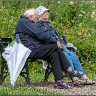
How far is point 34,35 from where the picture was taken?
10172 mm

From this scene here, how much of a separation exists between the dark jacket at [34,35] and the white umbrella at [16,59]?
0.16 m

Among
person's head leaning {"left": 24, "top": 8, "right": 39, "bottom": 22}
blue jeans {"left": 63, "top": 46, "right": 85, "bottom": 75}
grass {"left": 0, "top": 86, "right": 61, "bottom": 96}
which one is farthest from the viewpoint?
blue jeans {"left": 63, "top": 46, "right": 85, "bottom": 75}

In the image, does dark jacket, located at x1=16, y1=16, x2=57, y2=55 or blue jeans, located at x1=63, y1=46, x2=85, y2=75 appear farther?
blue jeans, located at x1=63, y1=46, x2=85, y2=75

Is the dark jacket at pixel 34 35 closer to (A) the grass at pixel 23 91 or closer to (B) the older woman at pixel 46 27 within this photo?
(B) the older woman at pixel 46 27

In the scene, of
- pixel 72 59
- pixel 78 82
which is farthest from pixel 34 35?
pixel 78 82

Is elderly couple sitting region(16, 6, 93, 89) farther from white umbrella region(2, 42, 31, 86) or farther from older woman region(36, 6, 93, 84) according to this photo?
white umbrella region(2, 42, 31, 86)

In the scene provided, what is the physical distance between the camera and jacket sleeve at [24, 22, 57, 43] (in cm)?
1011

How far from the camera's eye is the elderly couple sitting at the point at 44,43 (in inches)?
394

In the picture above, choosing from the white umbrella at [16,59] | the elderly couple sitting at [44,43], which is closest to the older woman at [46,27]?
the elderly couple sitting at [44,43]

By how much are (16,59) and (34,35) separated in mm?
537

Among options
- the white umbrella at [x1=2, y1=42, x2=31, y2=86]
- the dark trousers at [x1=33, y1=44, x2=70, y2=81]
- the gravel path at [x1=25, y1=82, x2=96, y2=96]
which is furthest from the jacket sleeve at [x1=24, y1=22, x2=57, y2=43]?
the gravel path at [x1=25, y1=82, x2=96, y2=96]

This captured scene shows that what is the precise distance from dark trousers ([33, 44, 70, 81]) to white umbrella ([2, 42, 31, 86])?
241 millimetres

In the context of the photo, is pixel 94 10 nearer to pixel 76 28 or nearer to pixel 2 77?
pixel 76 28

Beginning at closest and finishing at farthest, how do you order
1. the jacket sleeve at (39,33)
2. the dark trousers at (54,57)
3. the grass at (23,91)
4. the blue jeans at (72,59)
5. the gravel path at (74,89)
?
the grass at (23,91)
the gravel path at (74,89)
the dark trousers at (54,57)
the jacket sleeve at (39,33)
the blue jeans at (72,59)
